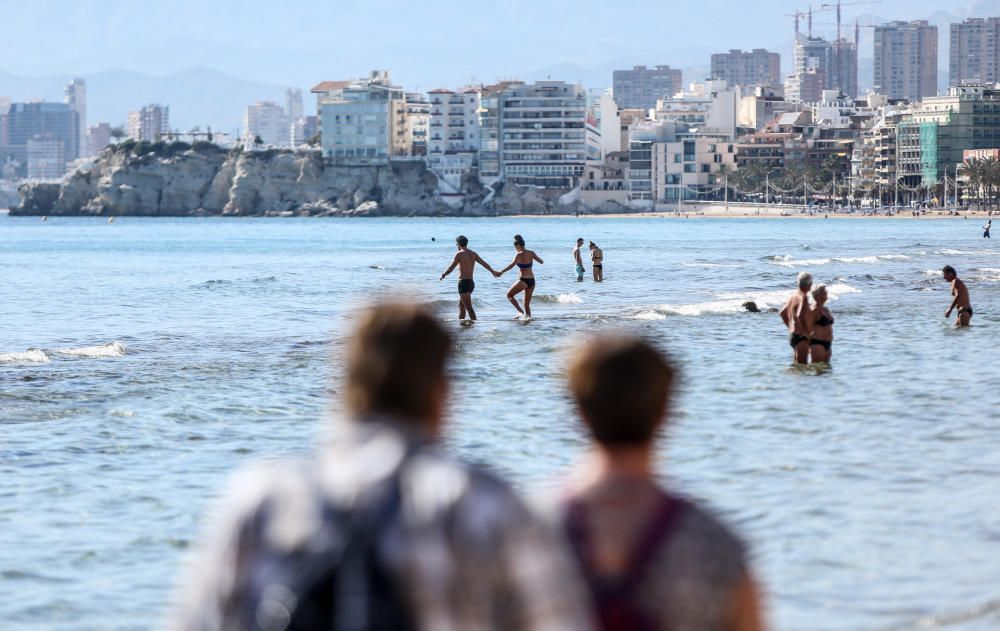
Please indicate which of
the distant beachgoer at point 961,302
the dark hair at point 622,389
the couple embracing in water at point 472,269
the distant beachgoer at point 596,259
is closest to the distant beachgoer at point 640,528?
the dark hair at point 622,389

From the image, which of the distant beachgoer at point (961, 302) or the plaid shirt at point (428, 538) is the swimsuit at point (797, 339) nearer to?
the distant beachgoer at point (961, 302)

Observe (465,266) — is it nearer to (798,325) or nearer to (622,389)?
(798,325)

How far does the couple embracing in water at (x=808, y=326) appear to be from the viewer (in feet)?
63.2

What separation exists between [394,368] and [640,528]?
693mm

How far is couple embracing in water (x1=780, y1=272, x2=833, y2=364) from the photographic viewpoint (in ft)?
63.2

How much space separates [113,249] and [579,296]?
64933 mm

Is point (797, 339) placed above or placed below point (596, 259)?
below

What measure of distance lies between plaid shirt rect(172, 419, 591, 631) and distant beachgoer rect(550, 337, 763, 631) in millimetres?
446

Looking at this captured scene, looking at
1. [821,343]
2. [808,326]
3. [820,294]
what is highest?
[820,294]

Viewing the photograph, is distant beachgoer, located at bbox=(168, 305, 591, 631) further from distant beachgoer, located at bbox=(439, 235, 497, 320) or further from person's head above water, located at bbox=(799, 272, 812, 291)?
distant beachgoer, located at bbox=(439, 235, 497, 320)

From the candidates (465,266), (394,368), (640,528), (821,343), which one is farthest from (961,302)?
(394,368)

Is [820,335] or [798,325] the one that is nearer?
[798,325]

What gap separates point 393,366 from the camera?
3035 mm

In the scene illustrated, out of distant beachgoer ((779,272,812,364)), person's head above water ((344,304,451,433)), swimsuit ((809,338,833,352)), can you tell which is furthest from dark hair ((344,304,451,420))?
swimsuit ((809,338,833,352))
